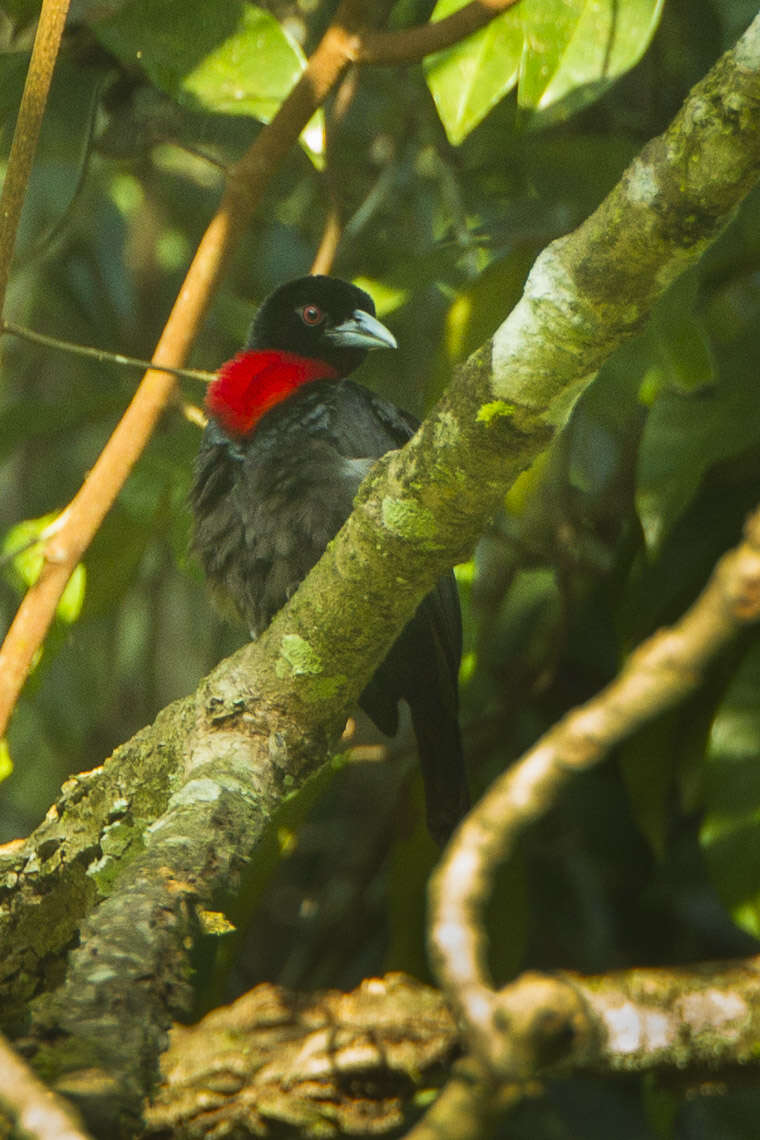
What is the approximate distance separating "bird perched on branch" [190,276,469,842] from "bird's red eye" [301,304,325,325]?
0.27 metres

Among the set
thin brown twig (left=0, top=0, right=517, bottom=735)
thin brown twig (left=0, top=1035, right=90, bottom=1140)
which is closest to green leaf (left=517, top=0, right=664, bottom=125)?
thin brown twig (left=0, top=0, right=517, bottom=735)

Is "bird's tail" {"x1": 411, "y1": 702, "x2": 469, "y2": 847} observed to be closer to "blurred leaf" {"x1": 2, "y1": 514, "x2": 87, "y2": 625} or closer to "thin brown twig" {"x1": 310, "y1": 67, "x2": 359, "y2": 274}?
"blurred leaf" {"x1": 2, "y1": 514, "x2": 87, "y2": 625}

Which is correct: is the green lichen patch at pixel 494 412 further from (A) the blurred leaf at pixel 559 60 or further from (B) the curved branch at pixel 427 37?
(B) the curved branch at pixel 427 37

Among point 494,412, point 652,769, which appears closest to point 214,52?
point 494,412

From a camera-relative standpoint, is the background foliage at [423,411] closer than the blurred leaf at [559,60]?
No

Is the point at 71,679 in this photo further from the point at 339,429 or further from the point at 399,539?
the point at 399,539

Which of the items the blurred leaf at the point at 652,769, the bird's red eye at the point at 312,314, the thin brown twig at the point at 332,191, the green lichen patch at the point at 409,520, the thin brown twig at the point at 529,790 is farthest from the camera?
the bird's red eye at the point at 312,314

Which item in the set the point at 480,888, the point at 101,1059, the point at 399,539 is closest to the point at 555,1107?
the point at 399,539

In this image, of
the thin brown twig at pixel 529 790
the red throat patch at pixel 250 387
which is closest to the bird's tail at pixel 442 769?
the red throat patch at pixel 250 387

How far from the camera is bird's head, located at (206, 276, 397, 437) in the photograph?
347 cm

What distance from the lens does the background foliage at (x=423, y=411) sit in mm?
3014

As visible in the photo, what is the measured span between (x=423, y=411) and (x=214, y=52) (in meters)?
1.07

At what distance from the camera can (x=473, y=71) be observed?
2.91m

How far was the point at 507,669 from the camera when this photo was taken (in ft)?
14.3
